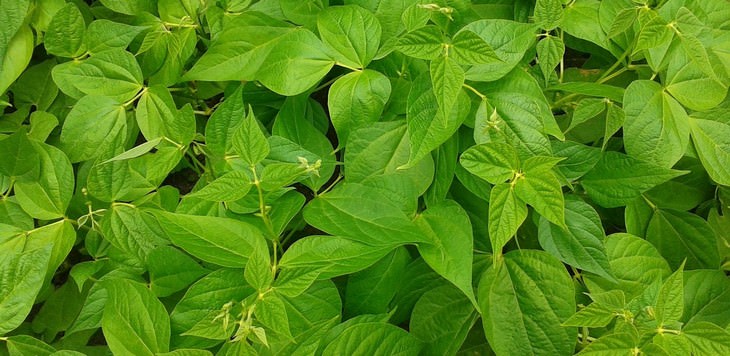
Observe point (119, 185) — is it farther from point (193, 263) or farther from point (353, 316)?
point (353, 316)

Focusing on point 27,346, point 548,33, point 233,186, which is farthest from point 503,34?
point 27,346

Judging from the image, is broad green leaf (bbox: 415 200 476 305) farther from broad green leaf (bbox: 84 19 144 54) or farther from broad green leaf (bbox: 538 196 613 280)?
broad green leaf (bbox: 84 19 144 54)

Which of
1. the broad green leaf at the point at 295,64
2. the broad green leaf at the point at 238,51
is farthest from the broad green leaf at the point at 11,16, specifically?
the broad green leaf at the point at 295,64

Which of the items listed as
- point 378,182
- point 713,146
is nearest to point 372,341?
point 378,182

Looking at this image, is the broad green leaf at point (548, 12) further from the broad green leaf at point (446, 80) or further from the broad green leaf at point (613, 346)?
the broad green leaf at point (613, 346)

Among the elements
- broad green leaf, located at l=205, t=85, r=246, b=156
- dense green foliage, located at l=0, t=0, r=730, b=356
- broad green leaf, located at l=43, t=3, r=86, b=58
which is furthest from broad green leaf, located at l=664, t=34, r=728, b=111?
broad green leaf, located at l=43, t=3, r=86, b=58

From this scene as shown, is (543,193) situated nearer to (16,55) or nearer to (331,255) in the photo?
(331,255)
